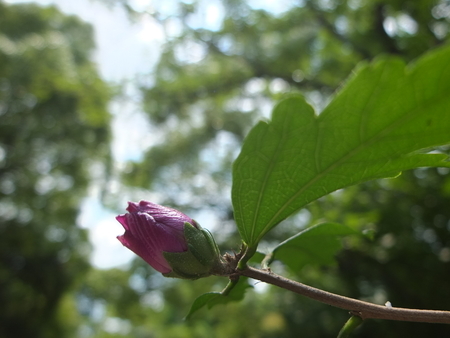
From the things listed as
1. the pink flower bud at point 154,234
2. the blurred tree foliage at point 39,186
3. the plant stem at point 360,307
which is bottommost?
the plant stem at point 360,307

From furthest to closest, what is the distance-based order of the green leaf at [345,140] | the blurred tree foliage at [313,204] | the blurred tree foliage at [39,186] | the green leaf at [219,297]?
the blurred tree foliage at [39,186] → the blurred tree foliage at [313,204] → the green leaf at [219,297] → the green leaf at [345,140]

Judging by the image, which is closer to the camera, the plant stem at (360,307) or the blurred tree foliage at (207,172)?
the plant stem at (360,307)

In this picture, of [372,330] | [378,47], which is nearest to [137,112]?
[378,47]

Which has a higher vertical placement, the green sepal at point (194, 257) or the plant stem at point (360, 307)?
the green sepal at point (194, 257)

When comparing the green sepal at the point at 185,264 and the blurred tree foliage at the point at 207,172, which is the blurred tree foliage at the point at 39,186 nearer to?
the blurred tree foliage at the point at 207,172

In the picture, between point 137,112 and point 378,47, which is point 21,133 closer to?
point 137,112

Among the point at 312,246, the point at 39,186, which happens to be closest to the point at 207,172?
the point at 39,186

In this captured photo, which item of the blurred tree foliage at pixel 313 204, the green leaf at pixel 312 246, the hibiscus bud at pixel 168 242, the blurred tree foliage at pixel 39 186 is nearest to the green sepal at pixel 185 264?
the hibiscus bud at pixel 168 242

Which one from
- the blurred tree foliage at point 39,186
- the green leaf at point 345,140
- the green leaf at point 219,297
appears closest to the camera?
A: the green leaf at point 345,140
